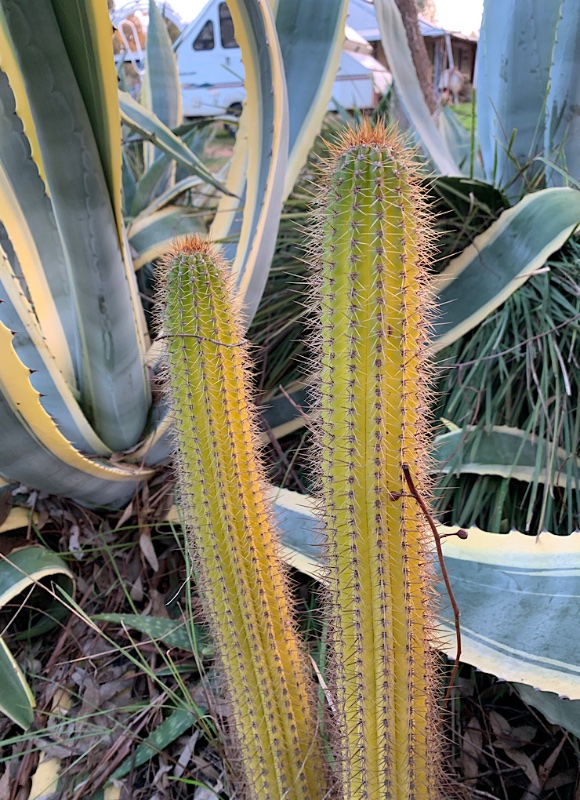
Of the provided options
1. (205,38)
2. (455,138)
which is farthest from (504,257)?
(205,38)

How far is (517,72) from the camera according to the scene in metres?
1.43

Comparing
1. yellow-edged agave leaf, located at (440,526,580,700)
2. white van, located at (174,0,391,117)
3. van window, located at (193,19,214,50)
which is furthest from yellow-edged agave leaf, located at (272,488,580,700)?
van window, located at (193,19,214,50)

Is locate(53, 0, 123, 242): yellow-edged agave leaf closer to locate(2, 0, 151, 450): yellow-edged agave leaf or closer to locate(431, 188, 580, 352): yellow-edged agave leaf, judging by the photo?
locate(2, 0, 151, 450): yellow-edged agave leaf

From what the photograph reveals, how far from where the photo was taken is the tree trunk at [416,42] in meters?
2.00

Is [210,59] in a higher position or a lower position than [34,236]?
higher

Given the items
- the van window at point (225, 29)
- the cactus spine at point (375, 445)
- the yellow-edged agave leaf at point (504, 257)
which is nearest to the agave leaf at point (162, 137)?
the yellow-edged agave leaf at point (504, 257)

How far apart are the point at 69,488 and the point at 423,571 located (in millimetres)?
701

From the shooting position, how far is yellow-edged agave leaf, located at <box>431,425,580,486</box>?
97 centimetres

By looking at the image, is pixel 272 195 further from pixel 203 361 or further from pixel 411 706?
pixel 411 706

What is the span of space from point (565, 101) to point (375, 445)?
1.24 meters

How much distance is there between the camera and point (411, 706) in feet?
1.69

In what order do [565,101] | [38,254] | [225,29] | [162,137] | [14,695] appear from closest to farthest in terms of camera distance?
1. [14,695]
2. [38,254]
3. [162,137]
4. [565,101]
5. [225,29]

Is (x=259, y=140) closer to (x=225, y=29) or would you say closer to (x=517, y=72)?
(x=517, y=72)

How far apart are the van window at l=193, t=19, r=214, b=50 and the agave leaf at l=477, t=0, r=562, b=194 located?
569 cm
